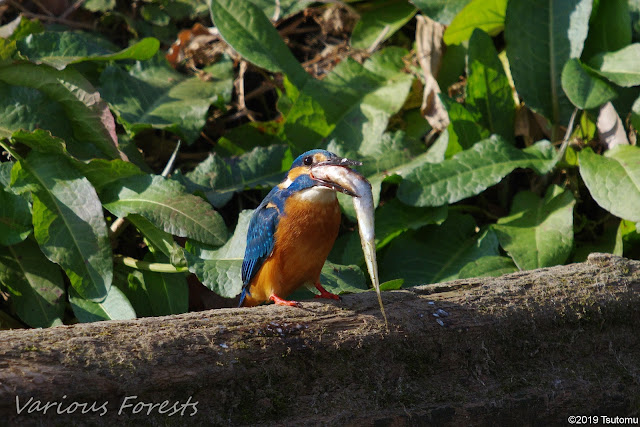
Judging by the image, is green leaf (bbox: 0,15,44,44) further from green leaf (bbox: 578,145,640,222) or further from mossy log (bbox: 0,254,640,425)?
green leaf (bbox: 578,145,640,222)

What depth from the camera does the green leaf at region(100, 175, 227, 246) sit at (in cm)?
361

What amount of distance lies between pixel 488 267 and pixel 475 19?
5.88 ft

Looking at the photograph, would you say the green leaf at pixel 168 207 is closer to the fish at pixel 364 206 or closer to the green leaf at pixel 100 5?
the fish at pixel 364 206

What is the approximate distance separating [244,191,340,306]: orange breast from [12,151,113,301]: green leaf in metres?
1.03

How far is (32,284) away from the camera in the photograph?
3.65m

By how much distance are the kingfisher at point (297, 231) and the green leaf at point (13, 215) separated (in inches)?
53.1

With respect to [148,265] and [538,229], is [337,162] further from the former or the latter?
[538,229]

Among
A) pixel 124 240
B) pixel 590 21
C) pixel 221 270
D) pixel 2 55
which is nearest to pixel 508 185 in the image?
pixel 590 21

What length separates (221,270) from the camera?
11.5ft

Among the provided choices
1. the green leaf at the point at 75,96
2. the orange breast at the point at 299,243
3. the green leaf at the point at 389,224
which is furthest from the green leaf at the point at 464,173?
the green leaf at the point at 75,96

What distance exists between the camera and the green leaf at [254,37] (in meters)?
4.54

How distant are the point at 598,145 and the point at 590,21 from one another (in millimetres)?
820

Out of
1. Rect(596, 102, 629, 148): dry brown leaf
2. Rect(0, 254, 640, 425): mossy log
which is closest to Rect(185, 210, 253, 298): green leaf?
Rect(0, 254, 640, 425): mossy log

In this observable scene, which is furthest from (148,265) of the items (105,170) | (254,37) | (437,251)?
(254,37)
